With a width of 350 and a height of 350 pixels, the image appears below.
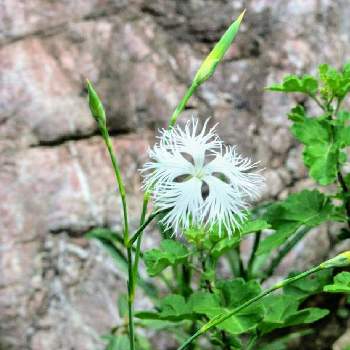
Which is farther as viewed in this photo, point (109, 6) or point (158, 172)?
point (109, 6)

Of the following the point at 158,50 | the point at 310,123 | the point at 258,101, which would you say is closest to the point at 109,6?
the point at 158,50

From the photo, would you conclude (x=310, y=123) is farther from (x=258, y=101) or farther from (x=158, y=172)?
(x=258, y=101)

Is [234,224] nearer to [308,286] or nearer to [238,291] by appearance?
[238,291]

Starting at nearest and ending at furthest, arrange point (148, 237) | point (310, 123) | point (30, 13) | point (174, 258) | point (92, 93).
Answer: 1. point (92, 93)
2. point (174, 258)
3. point (310, 123)
4. point (148, 237)
5. point (30, 13)

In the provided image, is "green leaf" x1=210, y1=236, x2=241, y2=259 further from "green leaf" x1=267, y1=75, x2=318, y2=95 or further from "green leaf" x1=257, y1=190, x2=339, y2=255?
"green leaf" x1=267, y1=75, x2=318, y2=95

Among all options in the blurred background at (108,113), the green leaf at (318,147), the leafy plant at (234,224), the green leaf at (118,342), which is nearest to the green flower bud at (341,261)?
the leafy plant at (234,224)

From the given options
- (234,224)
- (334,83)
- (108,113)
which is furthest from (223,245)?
(108,113)

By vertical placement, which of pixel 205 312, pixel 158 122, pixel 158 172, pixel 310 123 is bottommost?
pixel 205 312
